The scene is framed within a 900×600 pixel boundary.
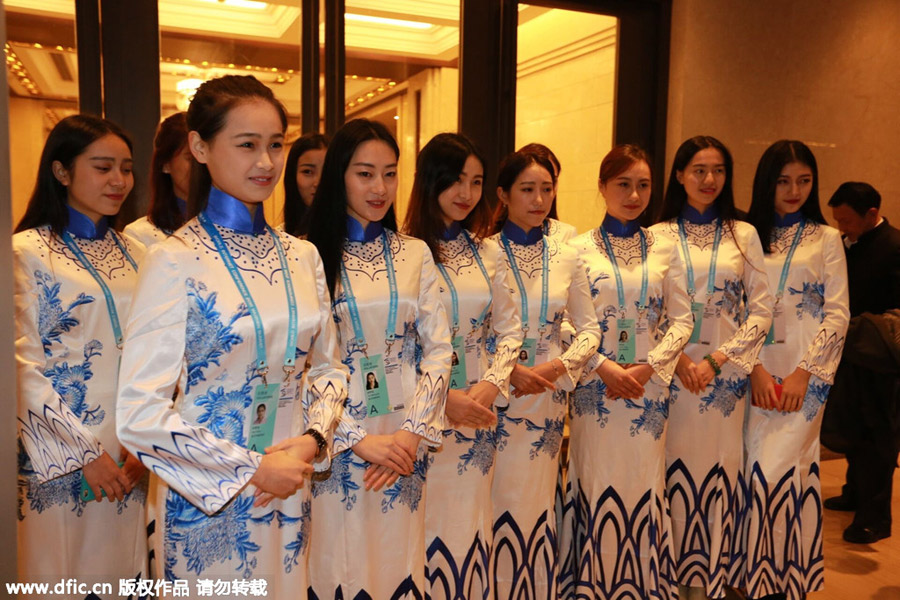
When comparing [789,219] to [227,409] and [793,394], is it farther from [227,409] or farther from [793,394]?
[227,409]

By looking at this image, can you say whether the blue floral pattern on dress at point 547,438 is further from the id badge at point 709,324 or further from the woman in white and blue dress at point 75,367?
the woman in white and blue dress at point 75,367

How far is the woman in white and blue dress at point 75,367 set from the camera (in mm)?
1914

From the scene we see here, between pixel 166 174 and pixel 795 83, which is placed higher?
pixel 795 83

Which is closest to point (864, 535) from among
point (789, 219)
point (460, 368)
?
point (789, 219)

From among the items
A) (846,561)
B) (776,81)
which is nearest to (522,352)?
(846,561)

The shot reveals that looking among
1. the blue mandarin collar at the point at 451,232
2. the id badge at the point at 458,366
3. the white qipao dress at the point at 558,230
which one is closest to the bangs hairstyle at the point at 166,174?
the blue mandarin collar at the point at 451,232

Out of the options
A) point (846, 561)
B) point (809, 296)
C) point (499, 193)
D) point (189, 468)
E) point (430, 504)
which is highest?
point (499, 193)

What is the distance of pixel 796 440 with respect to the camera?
9.95 feet

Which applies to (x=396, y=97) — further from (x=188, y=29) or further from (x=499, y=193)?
(x=499, y=193)

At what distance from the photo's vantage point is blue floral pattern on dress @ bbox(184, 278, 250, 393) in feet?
5.13

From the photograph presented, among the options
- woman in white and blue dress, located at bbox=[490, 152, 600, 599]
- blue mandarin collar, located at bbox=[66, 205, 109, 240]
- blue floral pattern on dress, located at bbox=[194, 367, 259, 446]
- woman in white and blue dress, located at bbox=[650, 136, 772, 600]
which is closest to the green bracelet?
woman in white and blue dress, located at bbox=[650, 136, 772, 600]

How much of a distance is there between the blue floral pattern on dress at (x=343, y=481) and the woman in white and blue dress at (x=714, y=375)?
4.74 feet

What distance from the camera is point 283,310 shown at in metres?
1.66

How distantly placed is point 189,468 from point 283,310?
14.9 inches
